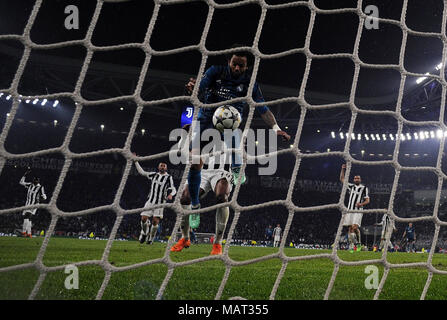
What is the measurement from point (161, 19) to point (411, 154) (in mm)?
14482

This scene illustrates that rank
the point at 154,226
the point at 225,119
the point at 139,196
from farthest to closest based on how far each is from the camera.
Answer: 1. the point at 139,196
2. the point at 154,226
3. the point at 225,119

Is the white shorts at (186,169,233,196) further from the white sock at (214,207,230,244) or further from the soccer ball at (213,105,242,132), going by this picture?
the soccer ball at (213,105,242,132)

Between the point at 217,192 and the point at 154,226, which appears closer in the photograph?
the point at 217,192

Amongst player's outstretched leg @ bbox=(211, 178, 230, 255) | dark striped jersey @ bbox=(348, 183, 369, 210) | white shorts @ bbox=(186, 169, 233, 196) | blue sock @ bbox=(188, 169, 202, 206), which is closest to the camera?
blue sock @ bbox=(188, 169, 202, 206)

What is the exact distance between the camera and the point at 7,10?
34.1 ft

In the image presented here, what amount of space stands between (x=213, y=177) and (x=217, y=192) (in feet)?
1.00

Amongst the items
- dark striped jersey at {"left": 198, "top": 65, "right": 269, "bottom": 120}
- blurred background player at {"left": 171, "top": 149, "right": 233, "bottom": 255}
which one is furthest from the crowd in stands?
dark striped jersey at {"left": 198, "top": 65, "right": 269, "bottom": 120}

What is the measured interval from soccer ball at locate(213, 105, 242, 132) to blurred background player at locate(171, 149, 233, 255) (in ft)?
1.78

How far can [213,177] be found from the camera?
3.48 m

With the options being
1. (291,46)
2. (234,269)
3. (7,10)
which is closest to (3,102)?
(7,10)

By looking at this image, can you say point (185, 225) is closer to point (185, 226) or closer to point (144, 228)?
point (185, 226)

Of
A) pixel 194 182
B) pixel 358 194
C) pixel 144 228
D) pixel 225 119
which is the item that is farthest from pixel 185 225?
pixel 358 194

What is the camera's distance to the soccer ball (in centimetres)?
282

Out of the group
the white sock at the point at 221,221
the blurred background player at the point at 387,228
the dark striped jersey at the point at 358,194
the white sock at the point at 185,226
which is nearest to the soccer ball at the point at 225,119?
the white sock at the point at 221,221
